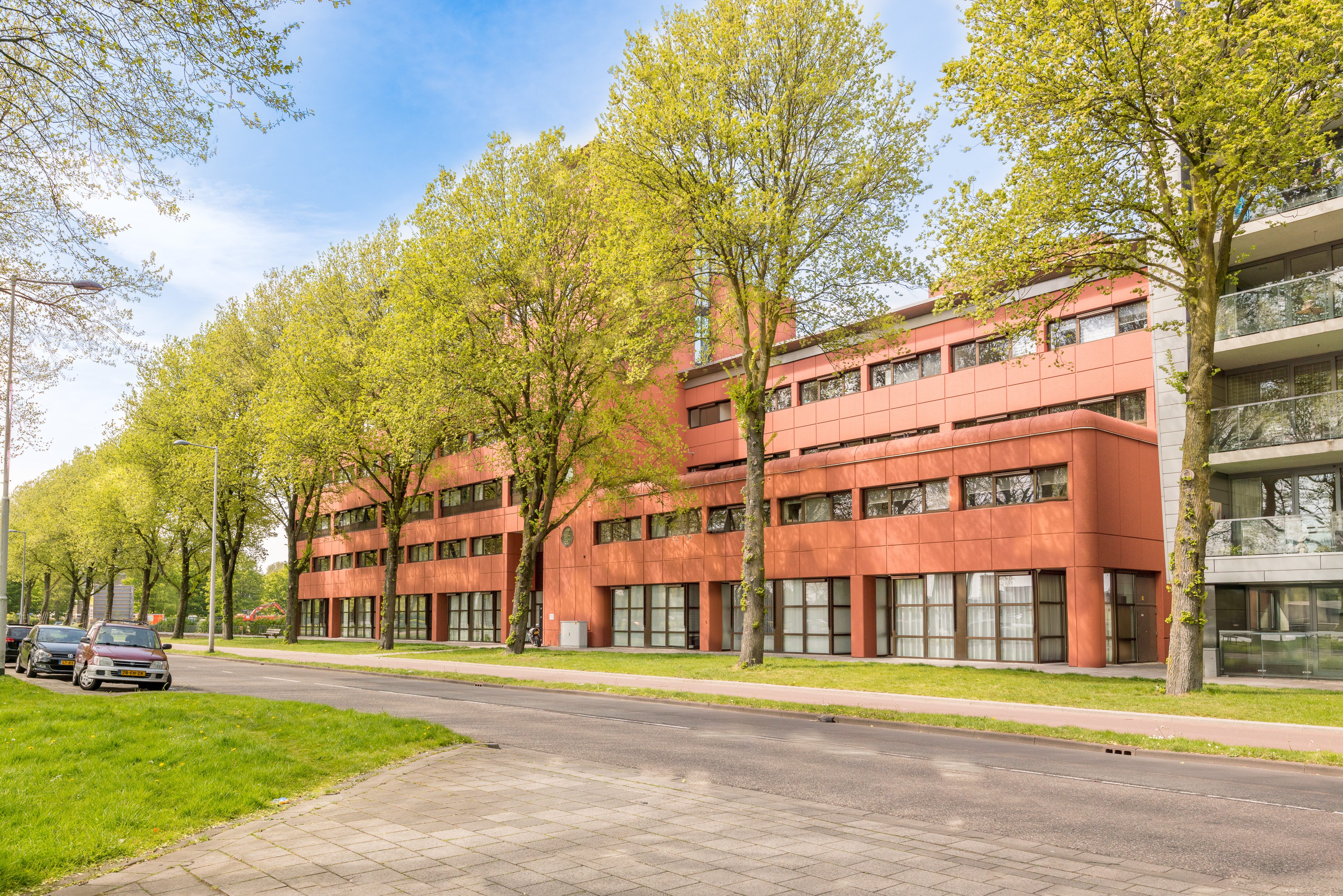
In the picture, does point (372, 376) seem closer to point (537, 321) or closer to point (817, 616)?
point (537, 321)

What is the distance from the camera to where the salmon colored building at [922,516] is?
29891mm

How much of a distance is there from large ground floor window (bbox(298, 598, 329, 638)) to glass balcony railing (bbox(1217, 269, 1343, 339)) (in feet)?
205

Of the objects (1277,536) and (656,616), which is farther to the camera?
(656,616)

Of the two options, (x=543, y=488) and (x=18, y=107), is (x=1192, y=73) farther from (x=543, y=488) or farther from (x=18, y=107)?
(x=543, y=488)

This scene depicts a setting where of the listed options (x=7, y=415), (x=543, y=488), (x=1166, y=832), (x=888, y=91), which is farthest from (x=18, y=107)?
(x=543, y=488)

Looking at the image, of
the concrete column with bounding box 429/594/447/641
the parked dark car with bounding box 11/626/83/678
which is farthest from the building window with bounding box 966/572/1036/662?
the concrete column with bounding box 429/594/447/641

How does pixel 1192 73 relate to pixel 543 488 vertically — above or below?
above

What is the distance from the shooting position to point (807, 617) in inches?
1463

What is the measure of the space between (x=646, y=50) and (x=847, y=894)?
25.6m

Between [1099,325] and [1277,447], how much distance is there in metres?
9.66

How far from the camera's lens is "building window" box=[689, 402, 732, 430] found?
46.2 metres

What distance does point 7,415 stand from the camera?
62.7ft

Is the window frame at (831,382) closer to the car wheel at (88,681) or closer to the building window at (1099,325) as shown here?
the building window at (1099,325)

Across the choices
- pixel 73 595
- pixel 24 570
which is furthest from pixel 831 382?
pixel 73 595
